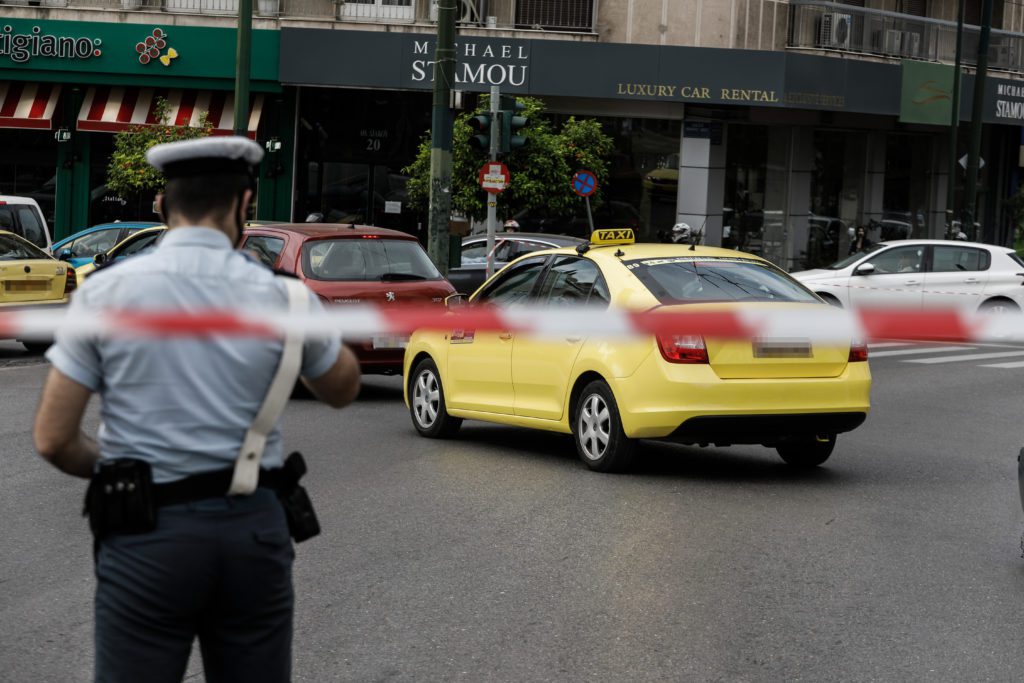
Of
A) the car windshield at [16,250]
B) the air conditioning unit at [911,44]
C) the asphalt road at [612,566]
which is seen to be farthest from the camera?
the air conditioning unit at [911,44]

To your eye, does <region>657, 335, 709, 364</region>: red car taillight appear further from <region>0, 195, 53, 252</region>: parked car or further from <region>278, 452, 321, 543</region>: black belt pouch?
<region>0, 195, 53, 252</region>: parked car

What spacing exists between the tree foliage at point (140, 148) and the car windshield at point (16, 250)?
41.1ft

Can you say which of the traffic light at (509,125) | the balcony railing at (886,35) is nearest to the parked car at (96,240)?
the traffic light at (509,125)

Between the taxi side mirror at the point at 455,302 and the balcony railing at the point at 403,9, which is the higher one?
the balcony railing at the point at 403,9

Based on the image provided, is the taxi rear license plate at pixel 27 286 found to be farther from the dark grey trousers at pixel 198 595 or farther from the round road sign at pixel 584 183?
the dark grey trousers at pixel 198 595

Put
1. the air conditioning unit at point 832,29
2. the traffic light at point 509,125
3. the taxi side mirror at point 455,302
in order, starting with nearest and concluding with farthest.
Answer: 1. the taxi side mirror at point 455,302
2. the traffic light at point 509,125
3. the air conditioning unit at point 832,29

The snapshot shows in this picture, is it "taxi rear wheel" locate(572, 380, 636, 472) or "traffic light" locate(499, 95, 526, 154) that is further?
"traffic light" locate(499, 95, 526, 154)

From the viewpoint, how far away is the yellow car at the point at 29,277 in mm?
17031

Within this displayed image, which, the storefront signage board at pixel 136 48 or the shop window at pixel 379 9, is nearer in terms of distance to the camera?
the storefront signage board at pixel 136 48

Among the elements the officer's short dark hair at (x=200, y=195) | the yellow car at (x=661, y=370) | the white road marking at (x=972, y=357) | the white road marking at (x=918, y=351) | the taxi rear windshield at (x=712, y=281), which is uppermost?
the officer's short dark hair at (x=200, y=195)

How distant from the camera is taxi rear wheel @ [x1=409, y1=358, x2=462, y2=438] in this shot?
1176 centimetres

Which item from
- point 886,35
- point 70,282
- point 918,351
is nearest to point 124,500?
point 70,282

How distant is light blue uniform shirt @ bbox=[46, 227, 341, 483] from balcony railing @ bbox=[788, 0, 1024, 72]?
31053mm

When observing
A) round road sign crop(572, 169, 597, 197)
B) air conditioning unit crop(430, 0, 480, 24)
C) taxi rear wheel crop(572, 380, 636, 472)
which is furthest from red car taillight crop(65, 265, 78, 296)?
air conditioning unit crop(430, 0, 480, 24)
